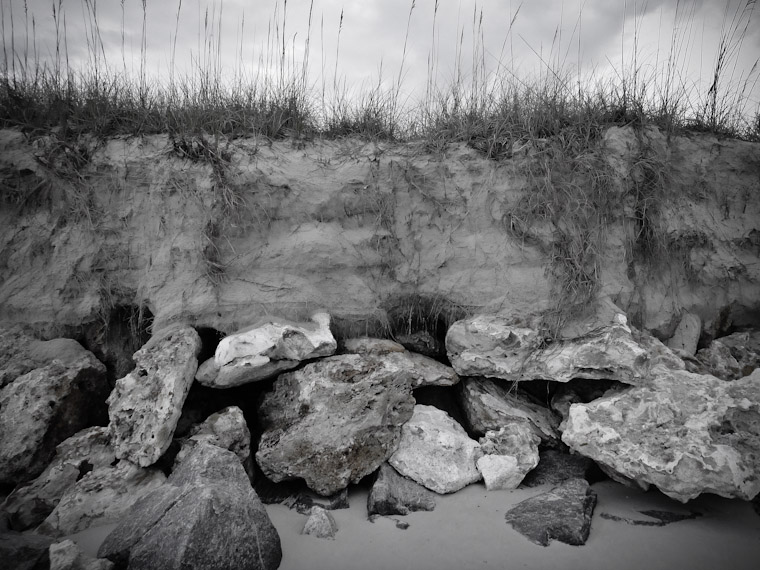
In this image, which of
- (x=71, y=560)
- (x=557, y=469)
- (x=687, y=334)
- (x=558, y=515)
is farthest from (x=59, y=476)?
(x=687, y=334)

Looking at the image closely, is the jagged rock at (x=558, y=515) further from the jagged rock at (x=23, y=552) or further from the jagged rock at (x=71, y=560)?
the jagged rock at (x=23, y=552)

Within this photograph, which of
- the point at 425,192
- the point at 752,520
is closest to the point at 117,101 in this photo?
the point at 425,192

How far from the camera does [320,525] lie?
231 cm

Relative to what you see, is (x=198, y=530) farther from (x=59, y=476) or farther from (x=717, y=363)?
(x=717, y=363)

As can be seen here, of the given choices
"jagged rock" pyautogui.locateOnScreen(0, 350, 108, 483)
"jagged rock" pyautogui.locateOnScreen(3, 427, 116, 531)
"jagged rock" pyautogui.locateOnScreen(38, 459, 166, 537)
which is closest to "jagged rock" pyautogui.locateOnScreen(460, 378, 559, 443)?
"jagged rock" pyautogui.locateOnScreen(38, 459, 166, 537)

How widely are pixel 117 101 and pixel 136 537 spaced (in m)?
3.42

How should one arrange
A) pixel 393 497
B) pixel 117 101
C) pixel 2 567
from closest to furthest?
pixel 2 567
pixel 393 497
pixel 117 101

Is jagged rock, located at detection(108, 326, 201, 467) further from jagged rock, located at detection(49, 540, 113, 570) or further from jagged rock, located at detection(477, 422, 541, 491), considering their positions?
jagged rock, located at detection(477, 422, 541, 491)

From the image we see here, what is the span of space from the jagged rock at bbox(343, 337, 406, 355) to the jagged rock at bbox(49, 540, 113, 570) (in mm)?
1817

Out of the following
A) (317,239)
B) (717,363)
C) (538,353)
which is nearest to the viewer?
(538,353)

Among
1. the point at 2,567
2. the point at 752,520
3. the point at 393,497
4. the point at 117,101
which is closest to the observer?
the point at 2,567

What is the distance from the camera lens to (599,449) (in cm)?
258

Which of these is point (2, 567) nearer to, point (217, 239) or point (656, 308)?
point (217, 239)

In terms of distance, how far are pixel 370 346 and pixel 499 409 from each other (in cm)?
100
